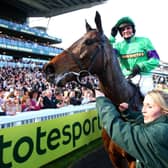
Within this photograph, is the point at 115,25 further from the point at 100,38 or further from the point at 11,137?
the point at 11,137

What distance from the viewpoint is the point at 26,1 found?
4019 centimetres

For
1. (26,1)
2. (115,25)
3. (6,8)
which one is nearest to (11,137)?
(115,25)

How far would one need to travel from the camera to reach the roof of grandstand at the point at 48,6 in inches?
1613

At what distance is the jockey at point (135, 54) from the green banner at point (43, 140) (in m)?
1.93

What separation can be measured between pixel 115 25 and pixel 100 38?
71 cm

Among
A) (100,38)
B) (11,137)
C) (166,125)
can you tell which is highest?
(100,38)

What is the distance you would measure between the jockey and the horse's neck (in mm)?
390

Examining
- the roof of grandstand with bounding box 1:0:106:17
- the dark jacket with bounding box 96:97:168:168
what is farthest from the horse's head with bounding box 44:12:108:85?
the roof of grandstand with bounding box 1:0:106:17

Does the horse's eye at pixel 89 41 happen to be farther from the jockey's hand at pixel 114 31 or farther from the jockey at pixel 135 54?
the jockey's hand at pixel 114 31

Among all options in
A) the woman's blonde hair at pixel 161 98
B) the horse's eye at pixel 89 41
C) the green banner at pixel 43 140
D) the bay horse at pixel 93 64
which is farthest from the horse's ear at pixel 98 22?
the green banner at pixel 43 140

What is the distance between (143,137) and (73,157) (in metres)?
4.35

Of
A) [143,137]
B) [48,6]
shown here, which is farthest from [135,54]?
[48,6]

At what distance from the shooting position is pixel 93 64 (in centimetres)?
266

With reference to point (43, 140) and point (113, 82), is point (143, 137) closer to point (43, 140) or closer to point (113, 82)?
point (113, 82)
